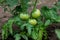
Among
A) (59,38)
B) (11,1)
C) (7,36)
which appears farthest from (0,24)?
(59,38)

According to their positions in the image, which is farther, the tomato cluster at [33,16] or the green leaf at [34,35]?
the tomato cluster at [33,16]

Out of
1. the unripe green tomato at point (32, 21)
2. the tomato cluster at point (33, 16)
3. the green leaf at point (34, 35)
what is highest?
the tomato cluster at point (33, 16)

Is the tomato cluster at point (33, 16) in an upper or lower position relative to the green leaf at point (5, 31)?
upper

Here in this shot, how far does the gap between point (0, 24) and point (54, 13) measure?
0.92 m

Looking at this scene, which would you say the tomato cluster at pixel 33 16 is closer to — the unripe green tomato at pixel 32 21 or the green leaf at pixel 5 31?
the unripe green tomato at pixel 32 21

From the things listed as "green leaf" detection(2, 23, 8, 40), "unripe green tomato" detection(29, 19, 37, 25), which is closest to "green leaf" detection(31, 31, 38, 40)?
"unripe green tomato" detection(29, 19, 37, 25)

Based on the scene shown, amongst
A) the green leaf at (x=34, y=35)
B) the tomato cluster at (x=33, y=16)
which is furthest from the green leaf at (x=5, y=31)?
the green leaf at (x=34, y=35)

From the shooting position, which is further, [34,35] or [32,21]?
[32,21]

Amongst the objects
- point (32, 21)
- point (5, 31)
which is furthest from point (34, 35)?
point (5, 31)

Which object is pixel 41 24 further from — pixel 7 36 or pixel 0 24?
pixel 0 24

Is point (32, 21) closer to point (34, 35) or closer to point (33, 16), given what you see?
point (33, 16)

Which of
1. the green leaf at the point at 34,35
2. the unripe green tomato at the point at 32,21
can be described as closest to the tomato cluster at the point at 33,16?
the unripe green tomato at the point at 32,21

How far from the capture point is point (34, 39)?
310 cm

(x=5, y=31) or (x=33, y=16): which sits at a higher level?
(x=33, y=16)
